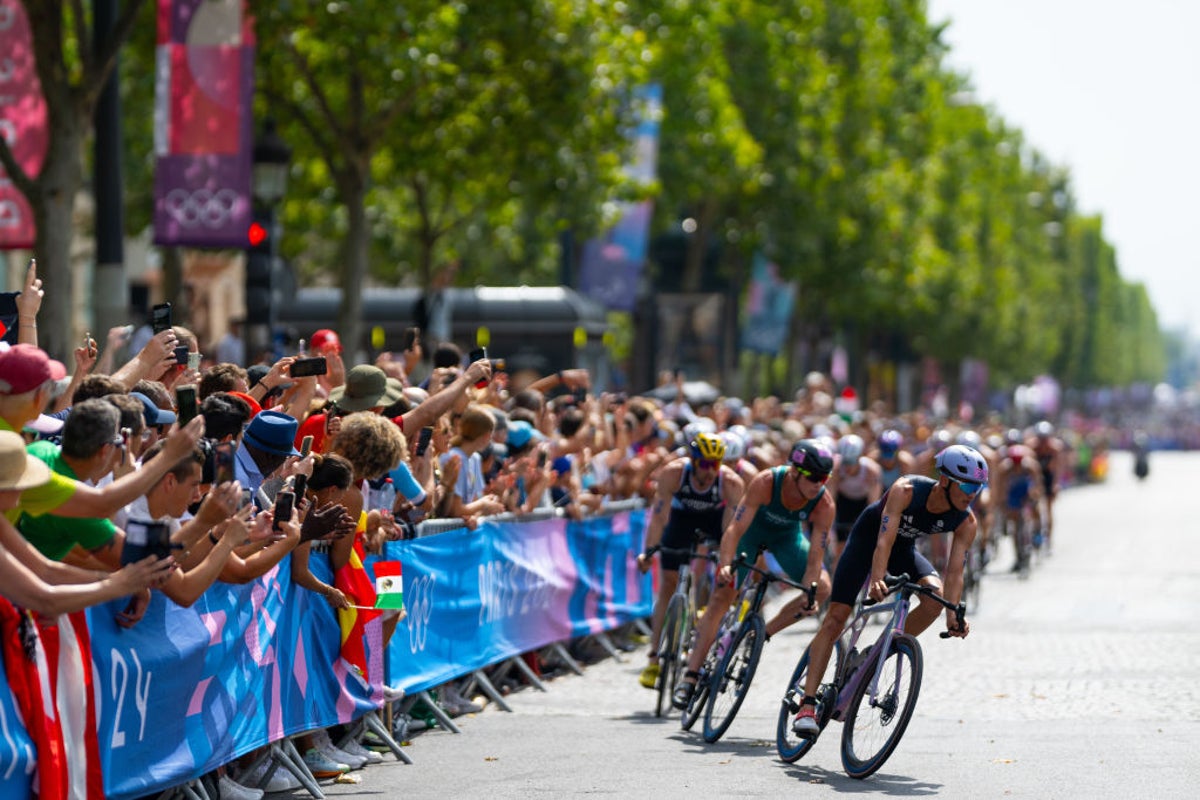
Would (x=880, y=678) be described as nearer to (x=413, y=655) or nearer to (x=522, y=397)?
(x=413, y=655)

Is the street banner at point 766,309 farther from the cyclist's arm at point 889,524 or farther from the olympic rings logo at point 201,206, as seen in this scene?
the cyclist's arm at point 889,524

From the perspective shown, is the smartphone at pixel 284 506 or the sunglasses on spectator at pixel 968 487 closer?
the smartphone at pixel 284 506

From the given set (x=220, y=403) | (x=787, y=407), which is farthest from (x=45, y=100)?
(x=787, y=407)

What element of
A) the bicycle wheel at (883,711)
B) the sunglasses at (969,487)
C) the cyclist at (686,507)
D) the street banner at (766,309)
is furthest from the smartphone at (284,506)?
the street banner at (766,309)

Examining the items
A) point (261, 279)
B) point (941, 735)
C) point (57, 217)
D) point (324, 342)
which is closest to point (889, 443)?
point (261, 279)

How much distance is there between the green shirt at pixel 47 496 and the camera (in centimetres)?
716

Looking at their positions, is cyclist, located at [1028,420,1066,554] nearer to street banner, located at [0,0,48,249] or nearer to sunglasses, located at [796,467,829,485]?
street banner, located at [0,0,48,249]

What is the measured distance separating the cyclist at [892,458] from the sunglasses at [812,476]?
8660 millimetres

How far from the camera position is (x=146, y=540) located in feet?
23.9

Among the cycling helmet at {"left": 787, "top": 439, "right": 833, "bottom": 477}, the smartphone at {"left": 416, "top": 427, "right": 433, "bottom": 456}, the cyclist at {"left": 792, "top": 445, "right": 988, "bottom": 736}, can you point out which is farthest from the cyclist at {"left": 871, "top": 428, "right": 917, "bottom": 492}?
the smartphone at {"left": 416, "top": 427, "right": 433, "bottom": 456}

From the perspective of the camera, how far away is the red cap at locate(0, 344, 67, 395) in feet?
24.9

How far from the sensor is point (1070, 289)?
12562 centimetres

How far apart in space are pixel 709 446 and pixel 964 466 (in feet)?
9.93

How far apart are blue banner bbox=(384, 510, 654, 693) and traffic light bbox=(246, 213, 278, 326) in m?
3.35
